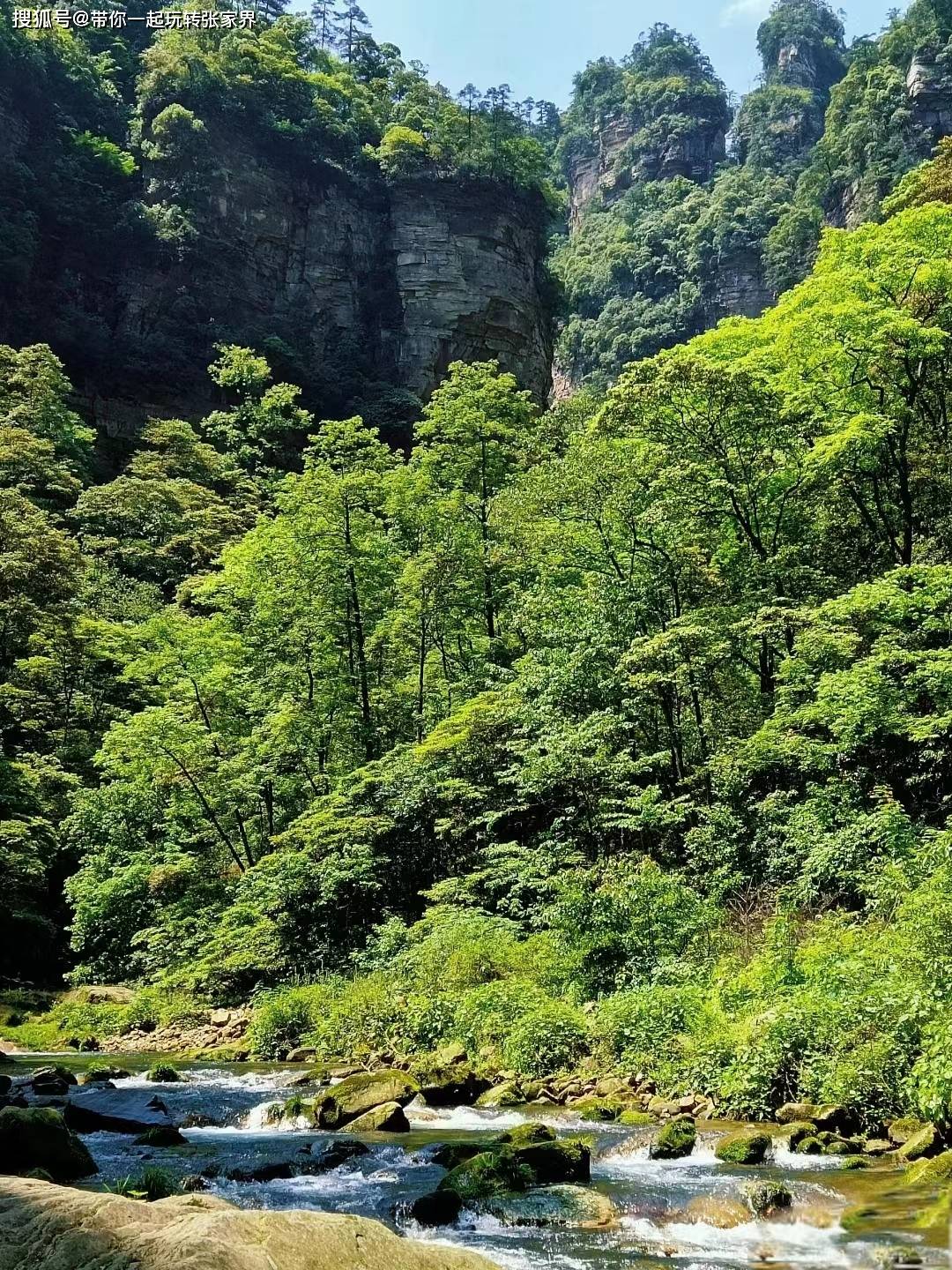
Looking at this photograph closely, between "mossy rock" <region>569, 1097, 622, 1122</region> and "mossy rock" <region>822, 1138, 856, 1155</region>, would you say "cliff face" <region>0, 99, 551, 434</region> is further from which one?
"mossy rock" <region>822, 1138, 856, 1155</region>

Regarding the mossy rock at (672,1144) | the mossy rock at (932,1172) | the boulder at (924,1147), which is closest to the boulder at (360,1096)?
the mossy rock at (672,1144)

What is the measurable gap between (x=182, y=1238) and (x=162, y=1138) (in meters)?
7.31

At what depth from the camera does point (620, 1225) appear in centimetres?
735

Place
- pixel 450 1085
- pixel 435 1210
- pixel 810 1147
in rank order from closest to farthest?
pixel 435 1210
pixel 810 1147
pixel 450 1085

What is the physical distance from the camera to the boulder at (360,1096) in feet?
37.8

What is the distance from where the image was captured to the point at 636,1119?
10547 mm

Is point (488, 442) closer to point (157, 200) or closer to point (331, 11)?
point (157, 200)

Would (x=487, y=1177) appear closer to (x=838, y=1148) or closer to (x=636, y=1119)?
(x=636, y=1119)

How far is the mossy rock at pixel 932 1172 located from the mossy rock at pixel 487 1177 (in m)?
3.02

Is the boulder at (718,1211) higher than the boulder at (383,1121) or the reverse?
higher

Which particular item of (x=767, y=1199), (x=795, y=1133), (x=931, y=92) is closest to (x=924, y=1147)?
(x=795, y=1133)

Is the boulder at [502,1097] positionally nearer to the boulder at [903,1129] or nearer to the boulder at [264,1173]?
the boulder at [264,1173]

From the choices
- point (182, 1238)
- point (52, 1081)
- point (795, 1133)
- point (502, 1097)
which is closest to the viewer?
point (182, 1238)

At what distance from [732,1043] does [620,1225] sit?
3.97 meters
